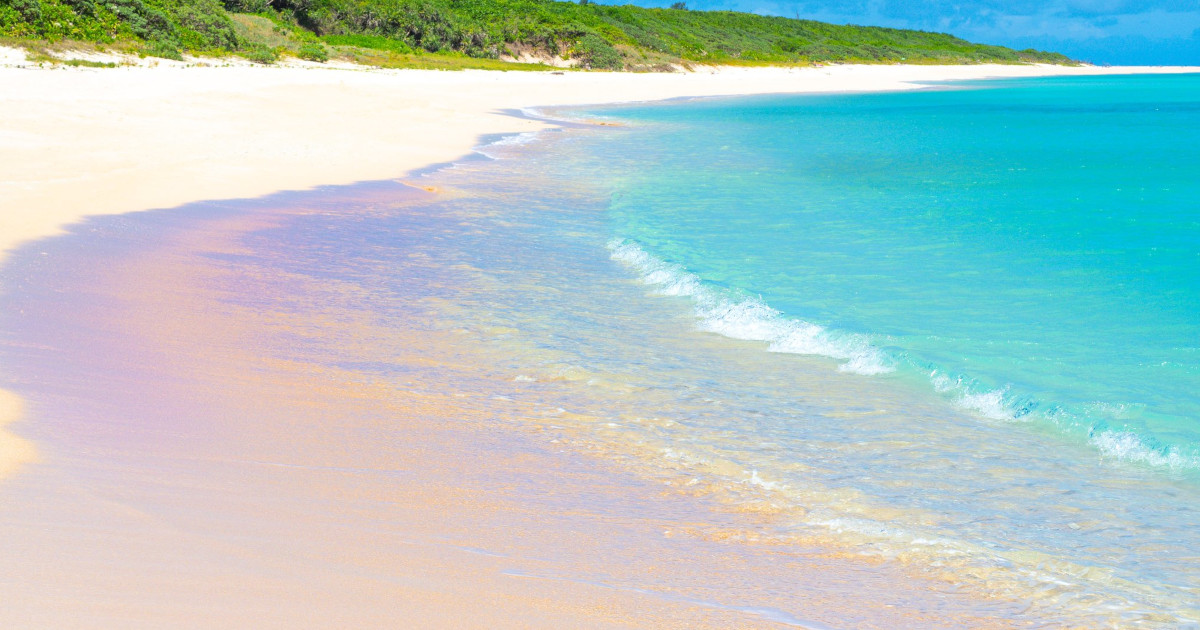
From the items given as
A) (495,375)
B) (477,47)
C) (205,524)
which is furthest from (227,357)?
(477,47)

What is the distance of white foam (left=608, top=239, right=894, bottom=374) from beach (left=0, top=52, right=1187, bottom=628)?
1.81 metres

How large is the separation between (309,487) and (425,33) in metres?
53.4

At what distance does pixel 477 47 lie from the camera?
185 ft

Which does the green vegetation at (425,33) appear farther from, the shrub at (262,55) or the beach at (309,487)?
the beach at (309,487)

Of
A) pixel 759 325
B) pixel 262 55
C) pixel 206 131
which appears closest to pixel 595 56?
pixel 262 55

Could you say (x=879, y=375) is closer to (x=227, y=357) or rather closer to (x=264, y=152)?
(x=227, y=357)

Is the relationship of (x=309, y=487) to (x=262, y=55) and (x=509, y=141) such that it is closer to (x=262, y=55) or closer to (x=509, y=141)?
(x=509, y=141)

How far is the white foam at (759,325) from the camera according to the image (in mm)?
7114

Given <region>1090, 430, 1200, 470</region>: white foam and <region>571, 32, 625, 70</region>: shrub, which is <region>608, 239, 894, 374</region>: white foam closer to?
<region>1090, 430, 1200, 470</region>: white foam

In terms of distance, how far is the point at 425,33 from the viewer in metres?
54.6

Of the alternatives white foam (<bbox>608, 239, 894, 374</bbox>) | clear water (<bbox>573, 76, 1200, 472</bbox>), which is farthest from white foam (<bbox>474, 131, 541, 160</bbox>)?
white foam (<bbox>608, 239, 894, 374</bbox>)

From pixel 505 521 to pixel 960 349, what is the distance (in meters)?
4.51

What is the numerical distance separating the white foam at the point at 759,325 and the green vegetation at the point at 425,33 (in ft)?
91.2

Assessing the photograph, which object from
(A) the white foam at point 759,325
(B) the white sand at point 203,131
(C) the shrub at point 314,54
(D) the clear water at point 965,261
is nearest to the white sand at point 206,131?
(B) the white sand at point 203,131
